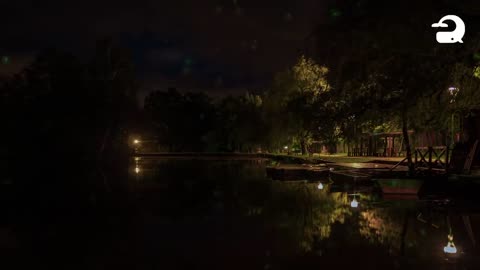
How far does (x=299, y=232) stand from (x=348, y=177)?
12007 millimetres

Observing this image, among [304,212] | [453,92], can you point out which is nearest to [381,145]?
[453,92]

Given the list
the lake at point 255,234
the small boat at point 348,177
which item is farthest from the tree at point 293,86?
the lake at point 255,234

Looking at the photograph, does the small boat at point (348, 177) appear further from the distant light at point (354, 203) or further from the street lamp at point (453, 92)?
the street lamp at point (453, 92)

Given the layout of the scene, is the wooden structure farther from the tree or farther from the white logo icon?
the white logo icon

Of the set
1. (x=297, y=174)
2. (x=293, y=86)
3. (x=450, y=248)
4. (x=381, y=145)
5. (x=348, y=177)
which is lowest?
(x=450, y=248)

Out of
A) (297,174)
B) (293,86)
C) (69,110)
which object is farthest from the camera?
(69,110)

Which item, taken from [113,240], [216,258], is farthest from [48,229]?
A: [216,258]

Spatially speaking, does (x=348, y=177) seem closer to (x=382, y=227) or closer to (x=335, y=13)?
(x=335, y=13)

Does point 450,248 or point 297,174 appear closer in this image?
point 450,248

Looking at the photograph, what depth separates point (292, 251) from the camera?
352 inches

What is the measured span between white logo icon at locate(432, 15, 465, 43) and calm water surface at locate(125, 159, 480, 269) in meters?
4.91

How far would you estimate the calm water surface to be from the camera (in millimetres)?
8305

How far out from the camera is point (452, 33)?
1452cm

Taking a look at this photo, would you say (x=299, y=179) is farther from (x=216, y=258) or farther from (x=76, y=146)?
(x=76, y=146)
